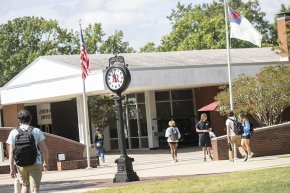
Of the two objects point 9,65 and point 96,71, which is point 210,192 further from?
point 9,65

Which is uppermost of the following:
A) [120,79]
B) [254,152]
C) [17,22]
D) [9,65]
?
[17,22]

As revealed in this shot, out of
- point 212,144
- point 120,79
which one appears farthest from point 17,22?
point 120,79

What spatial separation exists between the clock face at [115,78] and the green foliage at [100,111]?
21451 mm

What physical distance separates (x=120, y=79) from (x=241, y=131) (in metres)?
6.58

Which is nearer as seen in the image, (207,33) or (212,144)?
(212,144)

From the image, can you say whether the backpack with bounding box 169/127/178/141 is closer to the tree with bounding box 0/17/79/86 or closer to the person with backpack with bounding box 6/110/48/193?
the person with backpack with bounding box 6/110/48/193

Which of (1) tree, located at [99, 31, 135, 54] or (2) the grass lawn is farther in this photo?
(1) tree, located at [99, 31, 135, 54]

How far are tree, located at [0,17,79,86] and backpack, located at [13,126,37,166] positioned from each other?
64913 mm

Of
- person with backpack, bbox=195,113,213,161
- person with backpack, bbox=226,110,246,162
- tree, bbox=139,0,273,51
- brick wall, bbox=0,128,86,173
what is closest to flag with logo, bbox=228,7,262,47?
person with backpack, bbox=195,113,213,161

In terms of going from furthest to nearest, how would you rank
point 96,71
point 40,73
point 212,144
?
point 40,73 → point 96,71 → point 212,144

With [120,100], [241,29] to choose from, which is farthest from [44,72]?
[120,100]

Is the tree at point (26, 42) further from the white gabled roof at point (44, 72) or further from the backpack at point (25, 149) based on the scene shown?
the backpack at point (25, 149)

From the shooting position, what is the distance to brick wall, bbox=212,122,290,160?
86.5ft

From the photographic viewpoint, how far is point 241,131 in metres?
24.3
